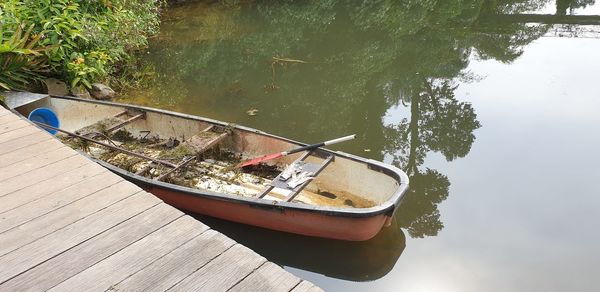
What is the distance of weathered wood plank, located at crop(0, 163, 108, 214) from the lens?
259cm

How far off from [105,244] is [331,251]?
2.43 meters

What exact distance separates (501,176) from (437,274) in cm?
197

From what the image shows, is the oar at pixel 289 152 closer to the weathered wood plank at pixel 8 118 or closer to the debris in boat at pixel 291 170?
the debris in boat at pixel 291 170

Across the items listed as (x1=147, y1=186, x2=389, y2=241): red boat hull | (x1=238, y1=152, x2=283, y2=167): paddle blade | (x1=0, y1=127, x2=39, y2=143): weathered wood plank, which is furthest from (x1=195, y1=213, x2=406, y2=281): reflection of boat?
(x1=0, y1=127, x2=39, y2=143): weathered wood plank

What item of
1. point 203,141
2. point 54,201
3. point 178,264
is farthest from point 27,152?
point 203,141

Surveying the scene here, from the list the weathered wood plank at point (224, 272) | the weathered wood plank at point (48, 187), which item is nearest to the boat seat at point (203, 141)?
the weathered wood plank at point (48, 187)

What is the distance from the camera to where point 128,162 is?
201 inches

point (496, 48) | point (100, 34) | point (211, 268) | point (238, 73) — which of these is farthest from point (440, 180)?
point (496, 48)

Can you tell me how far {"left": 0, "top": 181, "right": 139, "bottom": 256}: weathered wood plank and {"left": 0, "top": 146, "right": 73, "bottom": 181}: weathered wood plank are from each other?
65cm

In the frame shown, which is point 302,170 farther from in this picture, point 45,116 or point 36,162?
point 45,116

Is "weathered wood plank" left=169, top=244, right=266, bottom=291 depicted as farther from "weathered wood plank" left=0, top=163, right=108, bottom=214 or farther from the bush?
the bush

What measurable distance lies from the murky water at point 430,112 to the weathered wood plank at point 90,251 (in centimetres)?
206

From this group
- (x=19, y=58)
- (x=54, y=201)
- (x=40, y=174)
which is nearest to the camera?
(x=54, y=201)

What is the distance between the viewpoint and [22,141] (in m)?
3.36
